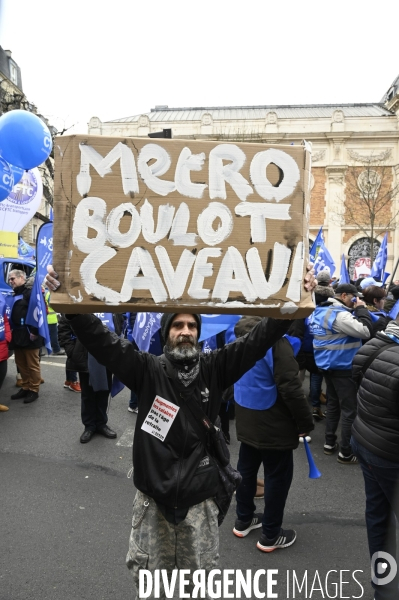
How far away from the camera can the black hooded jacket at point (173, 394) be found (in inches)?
78.7

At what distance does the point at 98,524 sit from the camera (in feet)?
10.9

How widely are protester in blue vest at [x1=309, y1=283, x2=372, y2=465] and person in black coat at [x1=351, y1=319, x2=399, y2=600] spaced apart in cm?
179

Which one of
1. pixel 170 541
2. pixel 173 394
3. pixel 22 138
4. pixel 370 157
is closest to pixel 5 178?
pixel 22 138

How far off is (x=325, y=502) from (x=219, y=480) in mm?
2035

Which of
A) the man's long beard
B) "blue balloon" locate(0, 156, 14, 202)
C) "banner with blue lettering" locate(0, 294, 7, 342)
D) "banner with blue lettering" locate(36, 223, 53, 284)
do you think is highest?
"blue balloon" locate(0, 156, 14, 202)

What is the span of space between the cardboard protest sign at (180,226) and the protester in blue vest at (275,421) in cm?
134

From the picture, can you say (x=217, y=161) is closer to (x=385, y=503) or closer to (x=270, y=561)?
(x=385, y=503)

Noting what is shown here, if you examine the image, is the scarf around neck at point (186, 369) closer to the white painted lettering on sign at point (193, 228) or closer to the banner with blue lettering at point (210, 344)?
the white painted lettering on sign at point (193, 228)

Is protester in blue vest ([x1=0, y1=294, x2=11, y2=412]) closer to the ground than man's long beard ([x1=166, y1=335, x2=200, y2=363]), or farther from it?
closer to the ground

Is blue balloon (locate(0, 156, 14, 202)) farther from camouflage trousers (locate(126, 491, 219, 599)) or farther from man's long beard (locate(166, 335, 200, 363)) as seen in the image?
camouflage trousers (locate(126, 491, 219, 599))

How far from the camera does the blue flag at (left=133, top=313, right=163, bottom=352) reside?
16.3 ft

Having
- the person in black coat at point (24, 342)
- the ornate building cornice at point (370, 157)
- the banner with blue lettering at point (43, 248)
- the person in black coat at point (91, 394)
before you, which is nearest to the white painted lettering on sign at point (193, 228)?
the person in black coat at point (91, 394)

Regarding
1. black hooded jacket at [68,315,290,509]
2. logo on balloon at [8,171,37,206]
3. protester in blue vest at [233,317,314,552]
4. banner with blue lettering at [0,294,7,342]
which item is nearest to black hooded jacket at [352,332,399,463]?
protester in blue vest at [233,317,314,552]

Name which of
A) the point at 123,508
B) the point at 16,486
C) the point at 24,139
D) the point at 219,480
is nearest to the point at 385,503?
the point at 219,480
